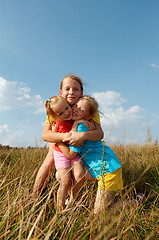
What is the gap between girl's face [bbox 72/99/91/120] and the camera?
8.27ft

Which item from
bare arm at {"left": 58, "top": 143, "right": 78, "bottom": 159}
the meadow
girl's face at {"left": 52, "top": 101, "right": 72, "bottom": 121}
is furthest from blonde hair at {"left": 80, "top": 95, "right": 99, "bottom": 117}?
the meadow

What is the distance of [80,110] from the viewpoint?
8.36 ft

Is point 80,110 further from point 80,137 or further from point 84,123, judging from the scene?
point 80,137

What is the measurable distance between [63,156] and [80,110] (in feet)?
1.88

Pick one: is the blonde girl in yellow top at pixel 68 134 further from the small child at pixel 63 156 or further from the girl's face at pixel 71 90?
the small child at pixel 63 156

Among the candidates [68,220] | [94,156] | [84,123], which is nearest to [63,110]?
[84,123]

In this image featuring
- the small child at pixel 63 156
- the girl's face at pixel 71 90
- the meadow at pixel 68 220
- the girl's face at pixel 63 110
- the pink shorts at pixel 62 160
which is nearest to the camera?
the meadow at pixel 68 220

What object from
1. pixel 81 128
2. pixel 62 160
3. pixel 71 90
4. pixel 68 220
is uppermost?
pixel 71 90

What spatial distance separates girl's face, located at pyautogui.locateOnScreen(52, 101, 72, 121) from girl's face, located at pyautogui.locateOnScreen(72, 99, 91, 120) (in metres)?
0.06

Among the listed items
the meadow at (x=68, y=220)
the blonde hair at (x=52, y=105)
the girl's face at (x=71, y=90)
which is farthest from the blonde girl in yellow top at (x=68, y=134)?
the meadow at (x=68, y=220)

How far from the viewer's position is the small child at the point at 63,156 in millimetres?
2289

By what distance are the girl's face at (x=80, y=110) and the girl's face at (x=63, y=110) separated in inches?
2.4

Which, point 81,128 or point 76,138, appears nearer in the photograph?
point 76,138

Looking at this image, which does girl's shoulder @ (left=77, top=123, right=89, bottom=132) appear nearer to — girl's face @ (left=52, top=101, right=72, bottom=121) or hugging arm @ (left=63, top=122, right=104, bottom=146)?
hugging arm @ (left=63, top=122, right=104, bottom=146)
